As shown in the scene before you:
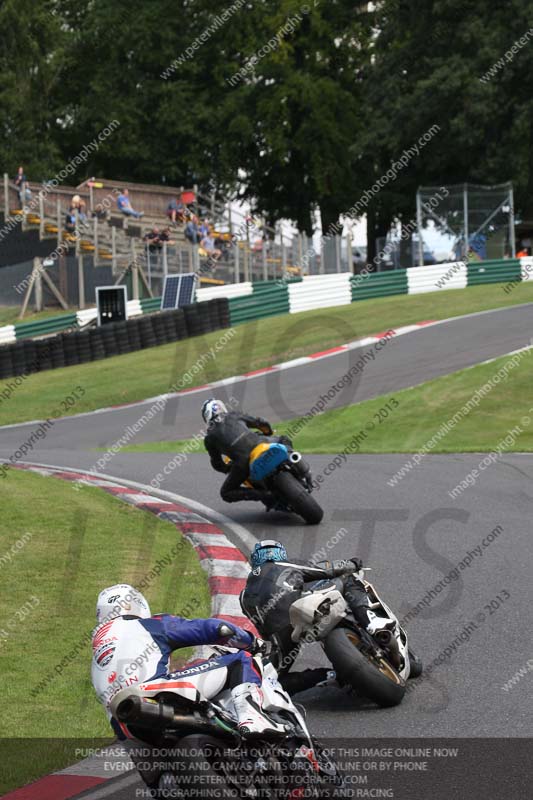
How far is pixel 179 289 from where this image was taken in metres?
28.3

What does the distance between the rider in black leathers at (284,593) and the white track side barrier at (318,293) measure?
23.5 meters

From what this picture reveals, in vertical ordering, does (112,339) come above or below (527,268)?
below

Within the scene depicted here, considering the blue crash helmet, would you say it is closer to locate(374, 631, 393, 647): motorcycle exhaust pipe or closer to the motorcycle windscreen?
locate(374, 631, 393, 647): motorcycle exhaust pipe

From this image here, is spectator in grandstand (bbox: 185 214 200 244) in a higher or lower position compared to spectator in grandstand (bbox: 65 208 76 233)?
lower

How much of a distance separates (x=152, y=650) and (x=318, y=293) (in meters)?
25.8

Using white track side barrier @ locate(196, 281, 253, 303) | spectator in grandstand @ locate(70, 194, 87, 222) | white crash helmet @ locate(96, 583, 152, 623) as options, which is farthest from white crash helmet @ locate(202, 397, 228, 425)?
spectator in grandstand @ locate(70, 194, 87, 222)

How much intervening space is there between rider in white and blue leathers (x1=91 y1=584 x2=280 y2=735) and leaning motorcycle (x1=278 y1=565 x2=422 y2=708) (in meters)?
0.82

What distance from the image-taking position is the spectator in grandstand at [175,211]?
1453 inches

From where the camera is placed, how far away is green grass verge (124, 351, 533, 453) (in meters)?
16.5

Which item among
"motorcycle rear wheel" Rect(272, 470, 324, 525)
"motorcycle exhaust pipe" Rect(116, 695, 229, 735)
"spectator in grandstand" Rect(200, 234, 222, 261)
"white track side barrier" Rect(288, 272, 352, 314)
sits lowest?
"motorcycle rear wheel" Rect(272, 470, 324, 525)

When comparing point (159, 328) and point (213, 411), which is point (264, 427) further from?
point (159, 328)

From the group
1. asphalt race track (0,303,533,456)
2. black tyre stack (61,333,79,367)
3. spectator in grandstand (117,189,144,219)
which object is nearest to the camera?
asphalt race track (0,303,533,456)

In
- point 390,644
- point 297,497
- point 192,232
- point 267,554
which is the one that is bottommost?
point 297,497

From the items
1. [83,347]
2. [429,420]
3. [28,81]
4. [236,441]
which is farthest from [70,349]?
[28,81]
